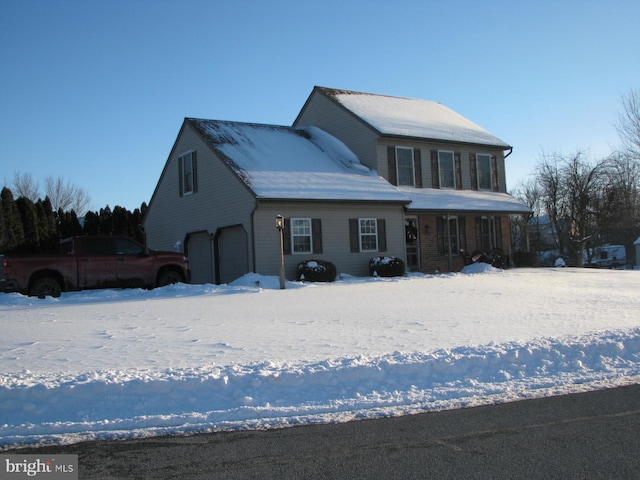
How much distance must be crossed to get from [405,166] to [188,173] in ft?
31.2

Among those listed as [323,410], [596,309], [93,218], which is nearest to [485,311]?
[596,309]

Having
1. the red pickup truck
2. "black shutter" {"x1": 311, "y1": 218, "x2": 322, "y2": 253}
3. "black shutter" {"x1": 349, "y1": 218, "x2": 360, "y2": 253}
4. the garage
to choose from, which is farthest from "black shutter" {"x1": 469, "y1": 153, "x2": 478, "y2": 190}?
the red pickup truck

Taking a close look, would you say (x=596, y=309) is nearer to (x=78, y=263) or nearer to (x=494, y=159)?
(x=78, y=263)

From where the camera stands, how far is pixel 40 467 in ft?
16.3

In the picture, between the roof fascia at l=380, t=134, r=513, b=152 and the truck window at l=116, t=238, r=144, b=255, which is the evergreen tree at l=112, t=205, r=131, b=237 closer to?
the roof fascia at l=380, t=134, r=513, b=152

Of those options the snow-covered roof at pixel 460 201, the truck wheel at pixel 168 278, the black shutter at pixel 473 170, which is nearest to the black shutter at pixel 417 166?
the snow-covered roof at pixel 460 201

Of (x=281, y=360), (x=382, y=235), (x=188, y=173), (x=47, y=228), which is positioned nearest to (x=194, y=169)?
(x=188, y=173)

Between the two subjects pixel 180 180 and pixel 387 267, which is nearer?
pixel 387 267

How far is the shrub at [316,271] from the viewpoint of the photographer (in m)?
20.8

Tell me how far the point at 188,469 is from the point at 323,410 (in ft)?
6.49

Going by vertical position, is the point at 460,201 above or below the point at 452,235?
above

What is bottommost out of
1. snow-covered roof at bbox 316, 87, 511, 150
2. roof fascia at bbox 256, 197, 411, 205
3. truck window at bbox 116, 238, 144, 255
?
truck window at bbox 116, 238, 144, 255

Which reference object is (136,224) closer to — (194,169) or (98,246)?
(194,169)

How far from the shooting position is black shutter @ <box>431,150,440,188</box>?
91.0 feet
